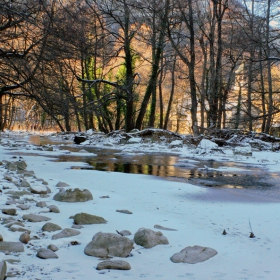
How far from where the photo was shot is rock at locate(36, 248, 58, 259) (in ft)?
7.43

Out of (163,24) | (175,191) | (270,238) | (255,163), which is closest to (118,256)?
(270,238)

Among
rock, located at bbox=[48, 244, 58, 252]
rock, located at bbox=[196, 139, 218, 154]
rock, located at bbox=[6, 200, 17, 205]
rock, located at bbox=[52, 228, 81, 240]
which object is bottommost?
rock, located at bbox=[48, 244, 58, 252]

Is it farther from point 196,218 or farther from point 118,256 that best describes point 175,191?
point 118,256

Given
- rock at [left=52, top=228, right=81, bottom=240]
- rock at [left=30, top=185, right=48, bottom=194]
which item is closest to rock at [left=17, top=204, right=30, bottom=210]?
rock at [left=30, top=185, right=48, bottom=194]

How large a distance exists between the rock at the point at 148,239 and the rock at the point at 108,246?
0.14 m

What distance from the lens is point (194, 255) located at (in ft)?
7.85

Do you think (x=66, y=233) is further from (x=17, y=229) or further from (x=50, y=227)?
(x=17, y=229)

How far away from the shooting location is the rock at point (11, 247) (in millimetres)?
2338

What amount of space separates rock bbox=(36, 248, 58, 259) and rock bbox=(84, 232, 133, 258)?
22 cm

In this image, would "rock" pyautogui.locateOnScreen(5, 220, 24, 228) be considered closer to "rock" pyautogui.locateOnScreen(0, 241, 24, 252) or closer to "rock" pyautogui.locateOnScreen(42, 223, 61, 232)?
"rock" pyautogui.locateOnScreen(42, 223, 61, 232)

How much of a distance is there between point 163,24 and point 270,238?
48.1 ft

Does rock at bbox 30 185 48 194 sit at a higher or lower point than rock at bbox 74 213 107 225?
higher

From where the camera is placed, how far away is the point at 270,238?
2.92 m

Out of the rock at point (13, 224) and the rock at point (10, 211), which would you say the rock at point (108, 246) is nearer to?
the rock at point (13, 224)
